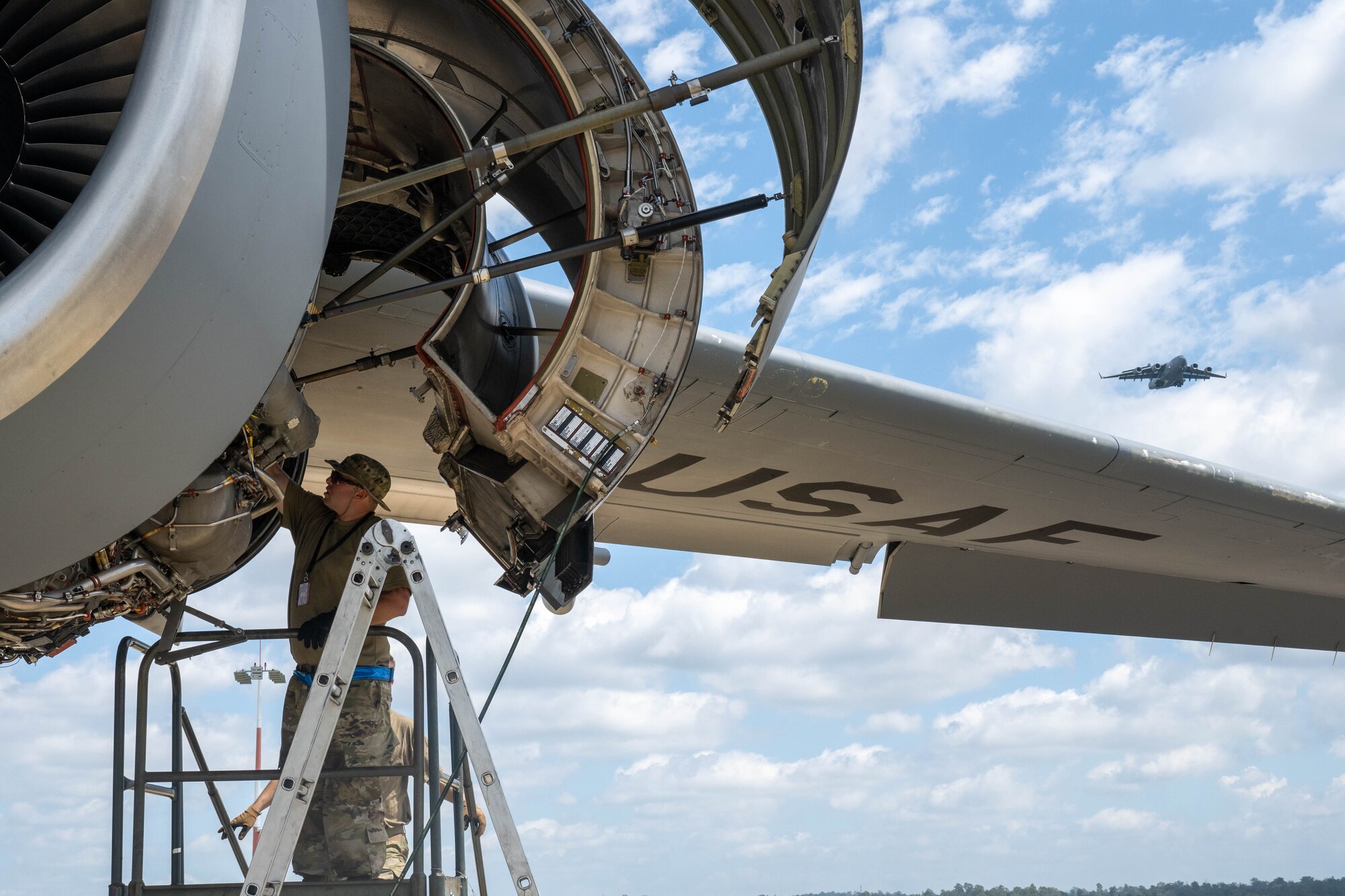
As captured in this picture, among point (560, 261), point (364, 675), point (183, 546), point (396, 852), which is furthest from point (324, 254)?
point (396, 852)

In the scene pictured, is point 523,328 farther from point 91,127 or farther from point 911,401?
point 911,401

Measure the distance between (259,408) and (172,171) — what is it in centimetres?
135

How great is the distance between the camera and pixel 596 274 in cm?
386

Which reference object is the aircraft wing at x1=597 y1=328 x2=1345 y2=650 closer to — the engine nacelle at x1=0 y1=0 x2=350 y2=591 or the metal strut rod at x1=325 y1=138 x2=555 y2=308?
the metal strut rod at x1=325 y1=138 x2=555 y2=308

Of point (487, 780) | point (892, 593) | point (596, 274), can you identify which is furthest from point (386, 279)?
point (892, 593)

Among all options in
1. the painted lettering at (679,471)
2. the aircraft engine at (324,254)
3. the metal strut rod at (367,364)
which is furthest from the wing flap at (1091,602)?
the metal strut rod at (367,364)

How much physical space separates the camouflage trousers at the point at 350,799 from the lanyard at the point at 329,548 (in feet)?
1.42

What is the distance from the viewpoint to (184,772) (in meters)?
3.78

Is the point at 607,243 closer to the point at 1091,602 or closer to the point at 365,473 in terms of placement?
the point at 365,473

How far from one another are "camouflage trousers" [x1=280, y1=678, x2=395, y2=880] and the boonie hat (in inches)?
28.2

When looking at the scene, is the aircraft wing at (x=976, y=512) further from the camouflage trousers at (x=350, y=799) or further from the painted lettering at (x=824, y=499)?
→ the camouflage trousers at (x=350, y=799)

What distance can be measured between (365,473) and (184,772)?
46.4 inches

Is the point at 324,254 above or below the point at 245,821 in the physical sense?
above

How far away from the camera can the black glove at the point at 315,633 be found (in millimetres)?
4105
